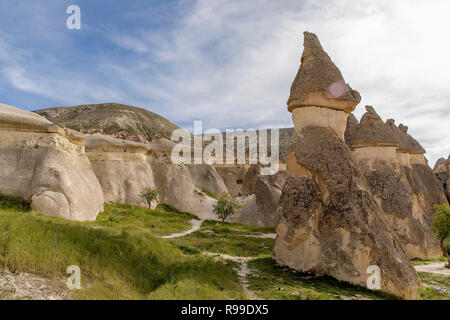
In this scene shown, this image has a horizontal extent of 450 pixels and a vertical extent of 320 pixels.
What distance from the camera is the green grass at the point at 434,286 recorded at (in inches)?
288

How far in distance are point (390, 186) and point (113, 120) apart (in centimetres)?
4782

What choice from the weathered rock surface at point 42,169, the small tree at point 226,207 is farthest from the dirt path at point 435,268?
the weathered rock surface at point 42,169

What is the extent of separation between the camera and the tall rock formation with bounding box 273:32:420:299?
24.2ft

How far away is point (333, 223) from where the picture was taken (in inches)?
318

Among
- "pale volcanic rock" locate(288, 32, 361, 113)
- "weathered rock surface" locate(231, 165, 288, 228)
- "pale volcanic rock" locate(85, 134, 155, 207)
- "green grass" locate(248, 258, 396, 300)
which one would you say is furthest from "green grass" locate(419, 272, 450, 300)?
"pale volcanic rock" locate(85, 134, 155, 207)

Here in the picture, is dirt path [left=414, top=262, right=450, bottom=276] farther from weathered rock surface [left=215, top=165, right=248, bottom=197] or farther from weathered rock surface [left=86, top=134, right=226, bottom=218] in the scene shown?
weathered rock surface [left=215, top=165, right=248, bottom=197]

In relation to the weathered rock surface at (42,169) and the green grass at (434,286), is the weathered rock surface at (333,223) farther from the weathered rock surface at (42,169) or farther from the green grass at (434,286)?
the weathered rock surface at (42,169)

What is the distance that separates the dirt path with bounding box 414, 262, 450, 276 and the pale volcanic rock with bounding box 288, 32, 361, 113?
654 centimetres

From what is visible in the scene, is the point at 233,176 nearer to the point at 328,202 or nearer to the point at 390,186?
the point at 390,186

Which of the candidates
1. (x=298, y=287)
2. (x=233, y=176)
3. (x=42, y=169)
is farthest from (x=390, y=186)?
(x=233, y=176)

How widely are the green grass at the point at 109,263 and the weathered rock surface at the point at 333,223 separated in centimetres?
220

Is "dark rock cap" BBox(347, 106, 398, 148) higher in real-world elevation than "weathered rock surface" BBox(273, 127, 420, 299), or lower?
higher
